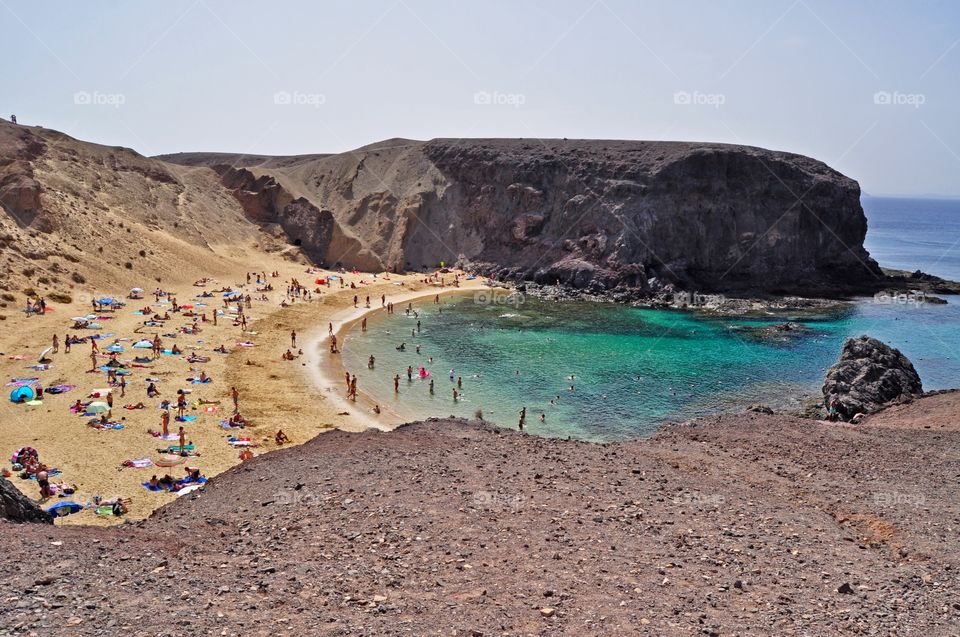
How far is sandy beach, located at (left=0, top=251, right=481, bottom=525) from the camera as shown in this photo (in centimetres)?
2247

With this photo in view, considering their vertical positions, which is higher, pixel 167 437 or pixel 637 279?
pixel 637 279

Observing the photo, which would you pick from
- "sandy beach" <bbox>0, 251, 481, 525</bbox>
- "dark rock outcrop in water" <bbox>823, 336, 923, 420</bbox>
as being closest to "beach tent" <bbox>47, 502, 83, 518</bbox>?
"sandy beach" <bbox>0, 251, 481, 525</bbox>

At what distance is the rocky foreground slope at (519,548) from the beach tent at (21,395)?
15.9 metres

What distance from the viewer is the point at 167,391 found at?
101 feet

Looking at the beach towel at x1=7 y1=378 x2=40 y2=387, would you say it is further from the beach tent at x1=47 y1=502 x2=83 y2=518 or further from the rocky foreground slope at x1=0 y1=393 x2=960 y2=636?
the rocky foreground slope at x1=0 y1=393 x2=960 y2=636

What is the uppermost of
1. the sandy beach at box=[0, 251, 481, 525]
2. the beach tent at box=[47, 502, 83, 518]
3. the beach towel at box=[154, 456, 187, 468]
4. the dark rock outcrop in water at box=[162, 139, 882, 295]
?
the dark rock outcrop in water at box=[162, 139, 882, 295]

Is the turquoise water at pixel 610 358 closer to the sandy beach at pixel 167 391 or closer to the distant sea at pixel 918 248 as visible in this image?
the sandy beach at pixel 167 391

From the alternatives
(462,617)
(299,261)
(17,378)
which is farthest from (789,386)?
(299,261)

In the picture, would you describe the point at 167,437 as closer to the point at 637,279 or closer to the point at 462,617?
the point at 462,617

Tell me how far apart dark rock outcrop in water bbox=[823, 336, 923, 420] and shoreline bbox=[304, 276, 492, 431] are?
67.4ft

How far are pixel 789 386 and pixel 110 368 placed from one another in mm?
36897

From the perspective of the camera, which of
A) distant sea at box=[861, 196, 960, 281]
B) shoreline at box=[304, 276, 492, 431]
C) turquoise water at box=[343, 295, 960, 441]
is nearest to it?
shoreline at box=[304, 276, 492, 431]

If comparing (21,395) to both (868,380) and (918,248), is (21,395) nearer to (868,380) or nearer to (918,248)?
(868,380)

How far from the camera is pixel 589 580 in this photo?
1102 centimetres
